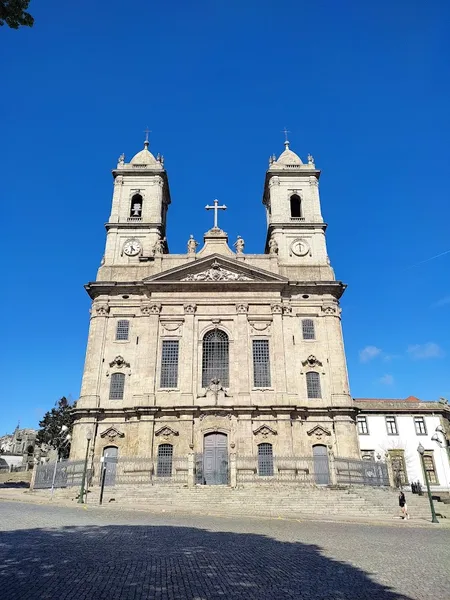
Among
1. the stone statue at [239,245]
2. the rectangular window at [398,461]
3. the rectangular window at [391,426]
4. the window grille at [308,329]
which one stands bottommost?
the rectangular window at [398,461]

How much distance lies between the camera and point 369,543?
470 inches

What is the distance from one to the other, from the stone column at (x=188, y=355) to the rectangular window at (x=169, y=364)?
535 mm

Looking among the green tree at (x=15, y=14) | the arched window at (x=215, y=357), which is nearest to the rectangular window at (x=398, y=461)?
the arched window at (x=215, y=357)

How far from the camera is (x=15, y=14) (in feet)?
22.7

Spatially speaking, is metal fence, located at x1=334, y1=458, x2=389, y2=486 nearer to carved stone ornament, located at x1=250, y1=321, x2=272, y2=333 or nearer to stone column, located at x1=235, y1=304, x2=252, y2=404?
stone column, located at x1=235, y1=304, x2=252, y2=404

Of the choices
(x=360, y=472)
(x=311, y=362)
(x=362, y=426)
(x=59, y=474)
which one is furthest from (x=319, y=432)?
(x=59, y=474)

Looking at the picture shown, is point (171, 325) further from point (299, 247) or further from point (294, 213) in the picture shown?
point (294, 213)

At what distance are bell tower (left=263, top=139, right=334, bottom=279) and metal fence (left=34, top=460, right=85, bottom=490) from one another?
21.2 metres

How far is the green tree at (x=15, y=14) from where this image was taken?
6855 mm

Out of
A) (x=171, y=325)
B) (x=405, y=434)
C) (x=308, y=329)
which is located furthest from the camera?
(x=405, y=434)

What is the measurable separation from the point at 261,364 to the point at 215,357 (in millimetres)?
3353

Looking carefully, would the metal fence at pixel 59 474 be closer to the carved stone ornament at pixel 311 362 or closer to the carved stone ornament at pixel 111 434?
the carved stone ornament at pixel 111 434

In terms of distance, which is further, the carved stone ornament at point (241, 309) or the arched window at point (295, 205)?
the arched window at point (295, 205)

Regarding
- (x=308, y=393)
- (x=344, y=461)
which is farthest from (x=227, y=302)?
(x=344, y=461)
